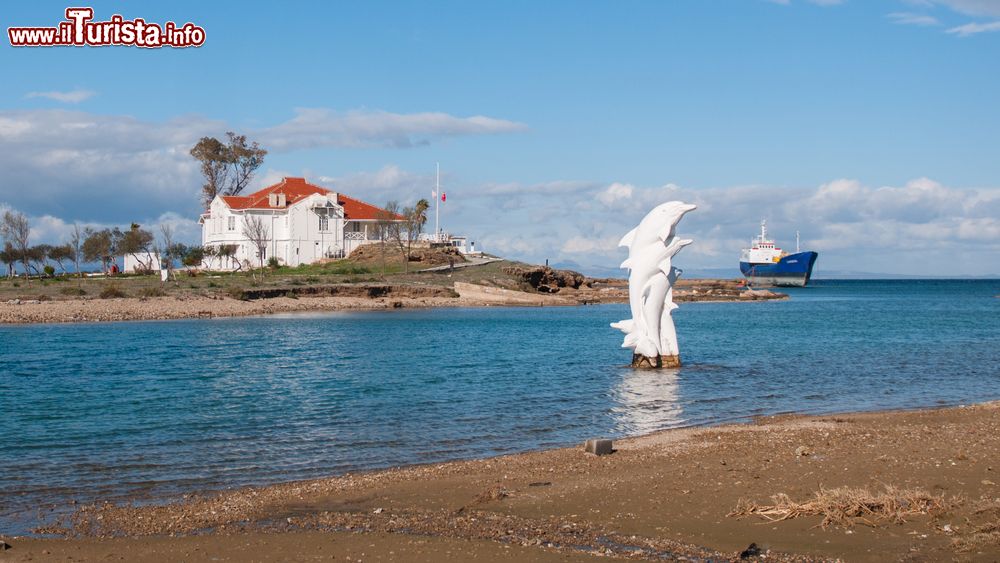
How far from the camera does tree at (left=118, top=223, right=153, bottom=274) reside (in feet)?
283

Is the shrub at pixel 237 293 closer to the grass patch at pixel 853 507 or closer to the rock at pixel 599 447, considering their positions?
the rock at pixel 599 447

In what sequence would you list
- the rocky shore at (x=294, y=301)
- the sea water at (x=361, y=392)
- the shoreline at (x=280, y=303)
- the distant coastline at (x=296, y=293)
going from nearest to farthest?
the sea water at (x=361, y=392), the shoreline at (x=280, y=303), the rocky shore at (x=294, y=301), the distant coastline at (x=296, y=293)

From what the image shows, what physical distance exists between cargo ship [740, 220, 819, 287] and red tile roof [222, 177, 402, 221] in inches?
2895

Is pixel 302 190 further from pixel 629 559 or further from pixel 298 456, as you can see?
pixel 629 559

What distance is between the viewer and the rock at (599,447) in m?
14.6

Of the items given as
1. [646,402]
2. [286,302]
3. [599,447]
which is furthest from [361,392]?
[286,302]

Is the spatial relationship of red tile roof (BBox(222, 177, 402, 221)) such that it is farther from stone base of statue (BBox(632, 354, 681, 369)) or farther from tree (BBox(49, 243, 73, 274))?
stone base of statue (BBox(632, 354, 681, 369))

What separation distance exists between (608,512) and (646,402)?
1163cm

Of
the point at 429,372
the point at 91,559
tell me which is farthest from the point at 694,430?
the point at 429,372

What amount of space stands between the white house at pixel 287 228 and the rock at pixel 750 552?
3063 inches

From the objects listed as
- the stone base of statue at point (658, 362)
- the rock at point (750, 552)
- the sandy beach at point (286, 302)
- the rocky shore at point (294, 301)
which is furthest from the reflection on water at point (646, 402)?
the rocky shore at point (294, 301)

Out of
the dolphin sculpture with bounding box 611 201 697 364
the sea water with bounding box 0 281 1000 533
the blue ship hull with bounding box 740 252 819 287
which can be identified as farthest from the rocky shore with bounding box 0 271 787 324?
the blue ship hull with bounding box 740 252 819 287

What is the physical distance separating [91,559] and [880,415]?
52.4 feet

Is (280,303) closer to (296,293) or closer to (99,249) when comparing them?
(296,293)
